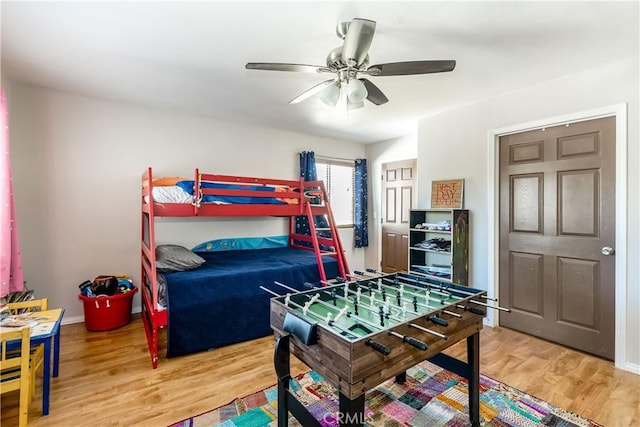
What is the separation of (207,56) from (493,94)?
2.69m

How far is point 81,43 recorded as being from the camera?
2.09 metres

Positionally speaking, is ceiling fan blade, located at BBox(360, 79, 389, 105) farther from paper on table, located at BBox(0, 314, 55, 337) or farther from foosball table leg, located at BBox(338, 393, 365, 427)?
paper on table, located at BBox(0, 314, 55, 337)

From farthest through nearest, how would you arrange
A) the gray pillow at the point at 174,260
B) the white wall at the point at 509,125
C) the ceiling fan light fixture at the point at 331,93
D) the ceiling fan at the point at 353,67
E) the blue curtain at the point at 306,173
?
the blue curtain at the point at 306,173 → the gray pillow at the point at 174,260 → the white wall at the point at 509,125 → the ceiling fan light fixture at the point at 331,93 → the ceiling fan at the point at 353,67

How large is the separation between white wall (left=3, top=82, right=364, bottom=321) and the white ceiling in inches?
12.4

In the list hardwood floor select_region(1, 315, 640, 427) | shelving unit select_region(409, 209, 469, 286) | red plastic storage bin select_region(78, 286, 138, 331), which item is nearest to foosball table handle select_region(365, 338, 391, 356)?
hardwood floor select_region(1, 315, 640, 427)

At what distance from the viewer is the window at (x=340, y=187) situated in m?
5.00

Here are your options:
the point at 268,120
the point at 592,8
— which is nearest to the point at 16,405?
the point at 268,120

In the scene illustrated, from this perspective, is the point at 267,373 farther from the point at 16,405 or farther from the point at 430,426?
the point at 16,405

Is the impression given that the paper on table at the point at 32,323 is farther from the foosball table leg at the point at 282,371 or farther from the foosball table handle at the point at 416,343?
the foosball table handle at the point at 416,343

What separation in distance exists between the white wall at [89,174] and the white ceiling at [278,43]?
1.03 ft

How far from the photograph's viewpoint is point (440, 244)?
3.50 metres

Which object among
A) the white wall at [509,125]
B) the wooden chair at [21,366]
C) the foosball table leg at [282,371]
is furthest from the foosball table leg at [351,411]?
the white wall at [509,125]

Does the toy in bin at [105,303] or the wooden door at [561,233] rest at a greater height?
the wooden door at [561,233]

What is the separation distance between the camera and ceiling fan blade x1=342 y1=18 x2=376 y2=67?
4.92 ft
